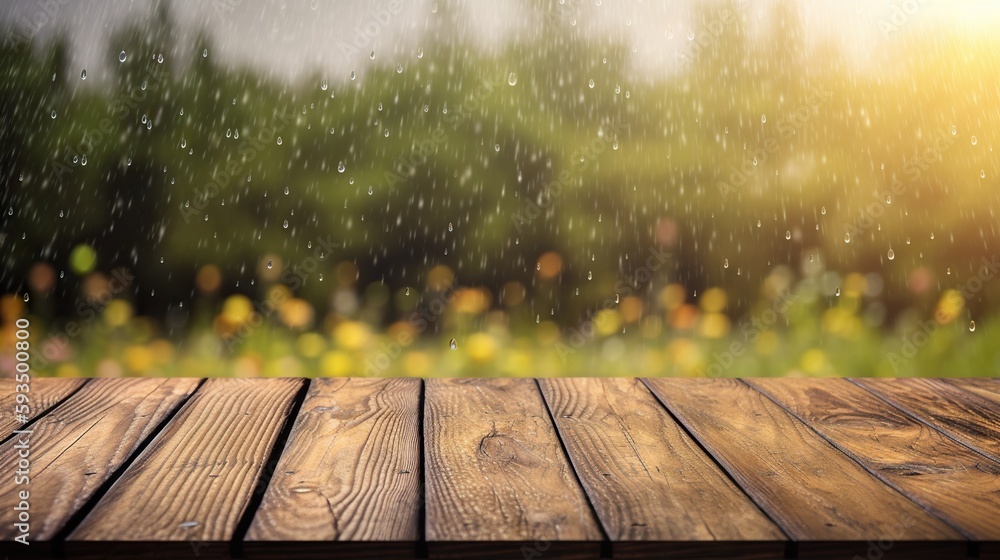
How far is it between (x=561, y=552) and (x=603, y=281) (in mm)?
2171

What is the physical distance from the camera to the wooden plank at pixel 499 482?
93cm

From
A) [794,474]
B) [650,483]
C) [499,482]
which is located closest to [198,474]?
[499,482]

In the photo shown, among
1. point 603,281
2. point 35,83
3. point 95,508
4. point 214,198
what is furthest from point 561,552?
point 35,83

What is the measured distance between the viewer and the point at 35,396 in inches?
61.6

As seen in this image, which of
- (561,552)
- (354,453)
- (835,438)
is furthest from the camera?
(835,438)

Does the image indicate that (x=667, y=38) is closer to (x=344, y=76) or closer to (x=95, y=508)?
(x=344, y=76)

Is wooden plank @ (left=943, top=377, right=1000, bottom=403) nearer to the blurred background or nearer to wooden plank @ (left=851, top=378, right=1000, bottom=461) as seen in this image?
wooden plank @ (left=851, top=378, right=1000, bottom=461)

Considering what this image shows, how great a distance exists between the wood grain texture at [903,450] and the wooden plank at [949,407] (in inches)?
1.1

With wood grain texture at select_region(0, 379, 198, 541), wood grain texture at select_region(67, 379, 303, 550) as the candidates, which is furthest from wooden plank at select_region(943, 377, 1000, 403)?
wood grain texture at select_region(0, 379, 198, 541)

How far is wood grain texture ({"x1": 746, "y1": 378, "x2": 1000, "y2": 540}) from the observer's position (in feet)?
3.46

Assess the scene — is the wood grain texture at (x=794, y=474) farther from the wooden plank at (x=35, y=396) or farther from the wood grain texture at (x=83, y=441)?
the wooden plank at (x=35, y=396)

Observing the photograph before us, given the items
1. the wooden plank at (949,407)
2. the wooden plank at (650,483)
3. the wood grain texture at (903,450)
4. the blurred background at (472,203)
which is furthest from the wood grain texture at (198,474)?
the blurred background at (472,203)

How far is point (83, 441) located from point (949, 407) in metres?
1.39

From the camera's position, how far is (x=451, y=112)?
10.3 ft
